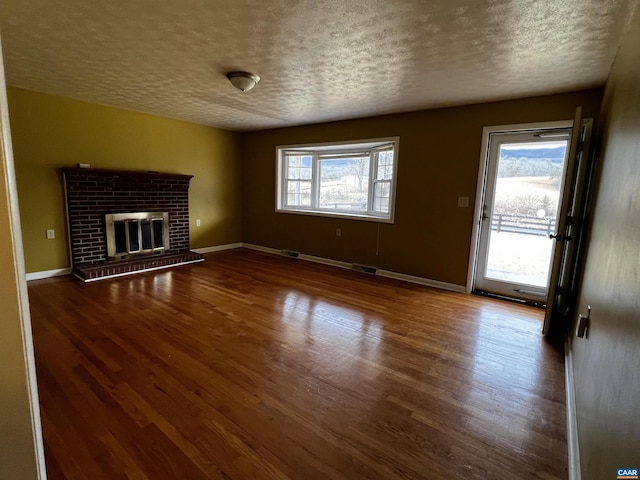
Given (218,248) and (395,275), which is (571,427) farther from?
(218,248)

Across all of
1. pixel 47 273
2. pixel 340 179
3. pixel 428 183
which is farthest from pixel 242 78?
pixel 47 273

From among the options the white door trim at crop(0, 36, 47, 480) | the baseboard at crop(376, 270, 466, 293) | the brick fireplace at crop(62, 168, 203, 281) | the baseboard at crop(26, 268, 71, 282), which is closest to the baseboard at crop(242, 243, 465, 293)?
the baseboard at crop(376, 270, 466, 293)

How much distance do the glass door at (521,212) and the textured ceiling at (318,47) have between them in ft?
1.84

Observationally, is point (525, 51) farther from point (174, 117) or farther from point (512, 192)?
point (174, 117)

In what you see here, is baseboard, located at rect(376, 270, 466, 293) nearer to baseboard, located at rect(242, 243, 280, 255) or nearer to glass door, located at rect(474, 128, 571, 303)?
glass door, located at rect(474, 128, 571, 303)

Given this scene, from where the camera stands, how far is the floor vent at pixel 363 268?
15.6 ft

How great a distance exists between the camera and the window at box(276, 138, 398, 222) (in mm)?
4723

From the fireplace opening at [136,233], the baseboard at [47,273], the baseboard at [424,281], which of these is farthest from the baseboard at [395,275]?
the baseboard at [47,273]

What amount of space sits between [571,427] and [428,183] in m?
3.01

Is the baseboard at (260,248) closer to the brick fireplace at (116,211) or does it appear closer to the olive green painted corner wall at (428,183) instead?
the olive green painted corner wall at (428,183)

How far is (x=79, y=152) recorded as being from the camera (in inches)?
→ 164

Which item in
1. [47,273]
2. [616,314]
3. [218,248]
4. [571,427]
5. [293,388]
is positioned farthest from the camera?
[218,248]

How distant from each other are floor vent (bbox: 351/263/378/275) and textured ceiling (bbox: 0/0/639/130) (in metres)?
2.30

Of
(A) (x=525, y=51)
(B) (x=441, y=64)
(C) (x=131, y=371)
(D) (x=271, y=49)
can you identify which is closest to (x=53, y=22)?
(D) (x=271, y=49)
